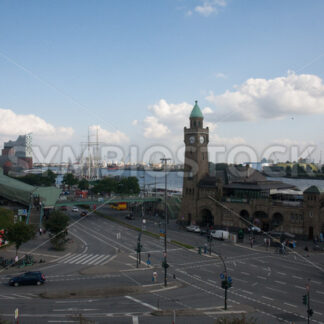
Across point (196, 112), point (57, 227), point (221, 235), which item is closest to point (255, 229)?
point (221, 235)

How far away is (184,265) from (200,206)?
35.1m

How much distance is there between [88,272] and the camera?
44.1 m

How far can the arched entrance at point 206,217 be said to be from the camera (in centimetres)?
8267

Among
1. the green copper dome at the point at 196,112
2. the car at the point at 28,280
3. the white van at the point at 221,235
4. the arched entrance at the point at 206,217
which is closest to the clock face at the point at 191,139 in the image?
the green copper dome at the point at 196,112

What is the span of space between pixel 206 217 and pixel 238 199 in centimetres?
1056

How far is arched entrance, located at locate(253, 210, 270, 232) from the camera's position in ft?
236

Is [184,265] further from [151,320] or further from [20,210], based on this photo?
[20,210]

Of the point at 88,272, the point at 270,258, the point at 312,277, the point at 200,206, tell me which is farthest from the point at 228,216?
the point at 88,272

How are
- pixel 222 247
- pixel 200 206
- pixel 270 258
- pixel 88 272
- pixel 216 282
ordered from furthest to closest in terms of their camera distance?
1. pixel 200 206
2. pixel 222 247
3. pixel 270 258
4. pixel 88 272
5. pixel 216 282

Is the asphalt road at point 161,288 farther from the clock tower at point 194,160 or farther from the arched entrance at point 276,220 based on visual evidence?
the clock tower at point 194,160

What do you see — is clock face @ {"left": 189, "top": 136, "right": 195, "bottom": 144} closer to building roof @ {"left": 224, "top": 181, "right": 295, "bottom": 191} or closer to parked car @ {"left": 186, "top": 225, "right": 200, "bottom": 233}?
building roof @ {"left": 224, "top": 181, "right": 295, "bottom": 191}

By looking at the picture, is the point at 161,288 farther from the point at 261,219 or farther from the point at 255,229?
the point at 261,219

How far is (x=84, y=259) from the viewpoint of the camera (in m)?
52.3

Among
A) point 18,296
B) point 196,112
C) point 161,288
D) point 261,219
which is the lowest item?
point 161,288
